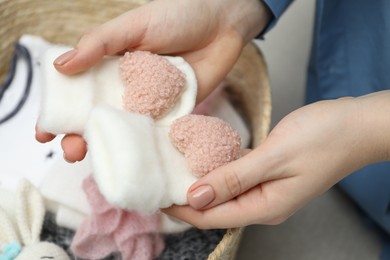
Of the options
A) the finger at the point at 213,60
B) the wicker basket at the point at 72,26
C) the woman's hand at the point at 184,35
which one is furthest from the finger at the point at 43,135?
the wicker basket at the point at 72,26

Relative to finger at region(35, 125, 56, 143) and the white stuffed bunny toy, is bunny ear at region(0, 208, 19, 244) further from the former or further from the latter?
finger at region(35, 125, 56, 143)

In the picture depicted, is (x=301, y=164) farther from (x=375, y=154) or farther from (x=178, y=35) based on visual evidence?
(x=178, y=35)

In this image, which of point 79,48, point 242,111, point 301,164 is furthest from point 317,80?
point 79,48

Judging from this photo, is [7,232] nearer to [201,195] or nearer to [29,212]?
[29,212]

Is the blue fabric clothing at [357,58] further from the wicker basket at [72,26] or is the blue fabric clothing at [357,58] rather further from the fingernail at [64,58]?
the fingernail at [64,58]

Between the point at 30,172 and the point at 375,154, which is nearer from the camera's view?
the point at 375,154

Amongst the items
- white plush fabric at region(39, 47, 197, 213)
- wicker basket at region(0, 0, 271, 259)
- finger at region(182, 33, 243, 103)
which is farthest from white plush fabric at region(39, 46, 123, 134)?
wicker basket at region(0, 0, 271, 259)
